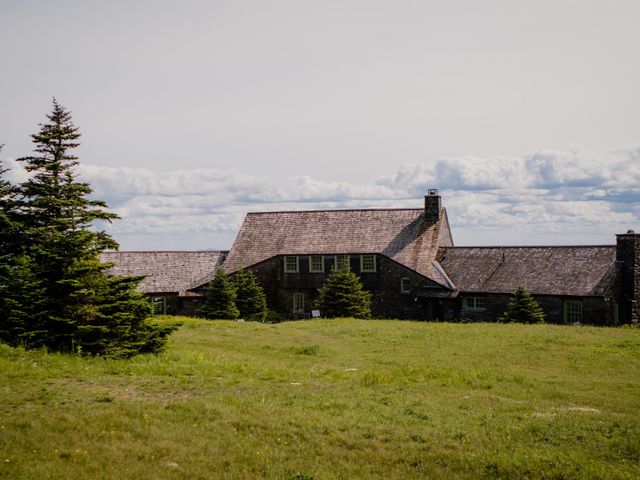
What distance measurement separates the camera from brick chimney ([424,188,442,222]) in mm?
53062

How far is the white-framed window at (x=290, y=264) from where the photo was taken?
171 feet

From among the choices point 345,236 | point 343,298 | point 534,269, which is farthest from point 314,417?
point 345,236

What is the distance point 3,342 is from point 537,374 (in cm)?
1866

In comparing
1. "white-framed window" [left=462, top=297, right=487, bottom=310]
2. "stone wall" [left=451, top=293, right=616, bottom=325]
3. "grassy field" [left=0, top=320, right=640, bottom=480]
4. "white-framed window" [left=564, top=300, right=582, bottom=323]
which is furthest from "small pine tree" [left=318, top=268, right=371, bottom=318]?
"grassy field" [left=0, top=320, right=640, bottom=480]

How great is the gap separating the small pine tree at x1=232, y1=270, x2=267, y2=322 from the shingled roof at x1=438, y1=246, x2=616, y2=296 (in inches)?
594

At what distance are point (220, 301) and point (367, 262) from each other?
39.8ft

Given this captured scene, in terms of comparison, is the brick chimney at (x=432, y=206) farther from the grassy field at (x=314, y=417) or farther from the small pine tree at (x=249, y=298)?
the grassy field at (x=314, y=417)

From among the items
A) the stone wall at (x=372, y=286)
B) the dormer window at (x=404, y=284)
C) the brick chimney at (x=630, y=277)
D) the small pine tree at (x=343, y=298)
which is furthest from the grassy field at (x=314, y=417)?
the dormer window at (x=404, y=284)

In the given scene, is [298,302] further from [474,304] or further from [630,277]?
[630,277]

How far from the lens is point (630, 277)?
43.4 meters

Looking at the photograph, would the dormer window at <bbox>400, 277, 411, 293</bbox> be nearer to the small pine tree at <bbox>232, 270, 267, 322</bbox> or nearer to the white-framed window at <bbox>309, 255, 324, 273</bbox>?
the white-framed window at <bbox>309, 255, 324, 273</bbox>

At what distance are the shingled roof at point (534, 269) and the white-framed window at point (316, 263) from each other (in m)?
9.92

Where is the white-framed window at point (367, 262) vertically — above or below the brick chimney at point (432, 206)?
below

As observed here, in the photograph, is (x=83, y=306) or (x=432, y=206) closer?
(x=83, y=306)
